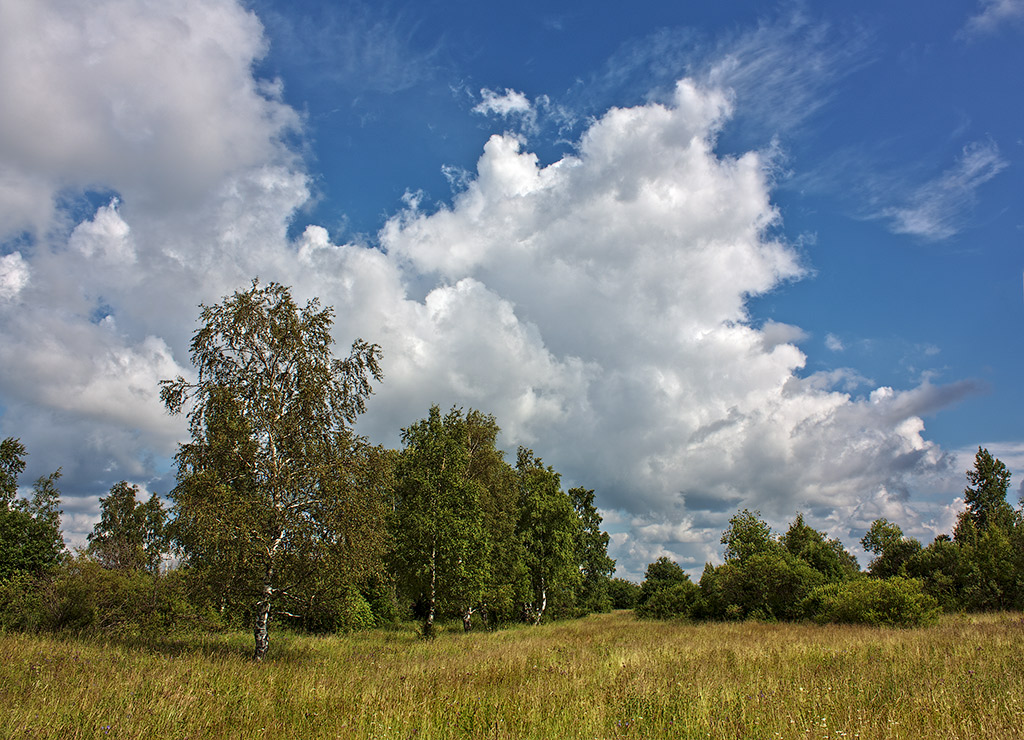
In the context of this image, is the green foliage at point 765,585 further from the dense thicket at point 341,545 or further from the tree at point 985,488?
the tree at point 985,488

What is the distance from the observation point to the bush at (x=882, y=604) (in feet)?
73.8

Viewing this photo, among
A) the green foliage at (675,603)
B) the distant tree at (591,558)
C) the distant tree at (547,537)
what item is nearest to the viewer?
the distant tree at (547,537)

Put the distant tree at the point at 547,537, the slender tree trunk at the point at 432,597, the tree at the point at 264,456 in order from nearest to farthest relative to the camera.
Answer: the tree at the point at 264,456 → the slender tree trunk at the point at 432,597 → the distant tree at the point at 547,537

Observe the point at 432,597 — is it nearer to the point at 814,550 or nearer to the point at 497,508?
the point at 497,508

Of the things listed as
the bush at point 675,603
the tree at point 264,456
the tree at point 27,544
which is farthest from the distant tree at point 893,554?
the tree at point 27,544

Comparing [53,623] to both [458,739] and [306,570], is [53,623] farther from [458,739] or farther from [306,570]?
[458,739]

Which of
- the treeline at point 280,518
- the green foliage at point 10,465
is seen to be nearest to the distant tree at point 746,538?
the treeline at point 280,518

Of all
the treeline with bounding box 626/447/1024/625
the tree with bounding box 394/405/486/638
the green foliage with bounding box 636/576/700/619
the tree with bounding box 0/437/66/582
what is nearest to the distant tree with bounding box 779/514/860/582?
the treeline with bounding box 626/447/1024/625

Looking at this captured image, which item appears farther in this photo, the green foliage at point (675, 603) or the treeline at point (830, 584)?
the green foliage at point (675, 603)

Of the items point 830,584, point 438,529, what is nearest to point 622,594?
point 830,584

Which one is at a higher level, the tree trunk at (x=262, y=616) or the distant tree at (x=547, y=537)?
the distant tree at (x=547, y=537)

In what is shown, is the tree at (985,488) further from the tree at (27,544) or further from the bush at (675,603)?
the tree at (27,544)

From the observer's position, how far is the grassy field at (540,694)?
295 inches

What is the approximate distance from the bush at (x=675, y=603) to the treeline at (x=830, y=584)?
7cm
